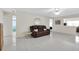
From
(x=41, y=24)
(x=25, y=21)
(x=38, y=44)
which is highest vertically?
(x=25, y=21)

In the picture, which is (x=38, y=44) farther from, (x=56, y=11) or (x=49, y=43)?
(x=56, y=11)

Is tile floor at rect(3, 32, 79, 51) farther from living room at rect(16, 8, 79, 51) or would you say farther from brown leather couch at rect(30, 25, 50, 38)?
brown leather couch at rect(30, 25, 50, 38)

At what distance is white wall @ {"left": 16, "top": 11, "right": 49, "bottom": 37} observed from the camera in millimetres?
2680

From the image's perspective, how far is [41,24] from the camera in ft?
9.38

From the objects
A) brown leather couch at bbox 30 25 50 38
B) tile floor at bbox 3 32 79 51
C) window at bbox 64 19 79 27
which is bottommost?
tile floor at bbox 3 32 79 51

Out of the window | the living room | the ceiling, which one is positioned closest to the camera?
the ceiling

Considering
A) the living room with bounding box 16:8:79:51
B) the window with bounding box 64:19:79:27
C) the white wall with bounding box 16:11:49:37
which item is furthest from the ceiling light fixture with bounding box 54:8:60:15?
the window with bounding box 64:19:79:27

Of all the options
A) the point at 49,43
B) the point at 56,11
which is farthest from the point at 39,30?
the point at 56,11

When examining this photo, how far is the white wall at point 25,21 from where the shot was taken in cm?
268

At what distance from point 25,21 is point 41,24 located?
2.07ft

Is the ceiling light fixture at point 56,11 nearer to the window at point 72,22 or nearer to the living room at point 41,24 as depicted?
the living room at point 41,24
